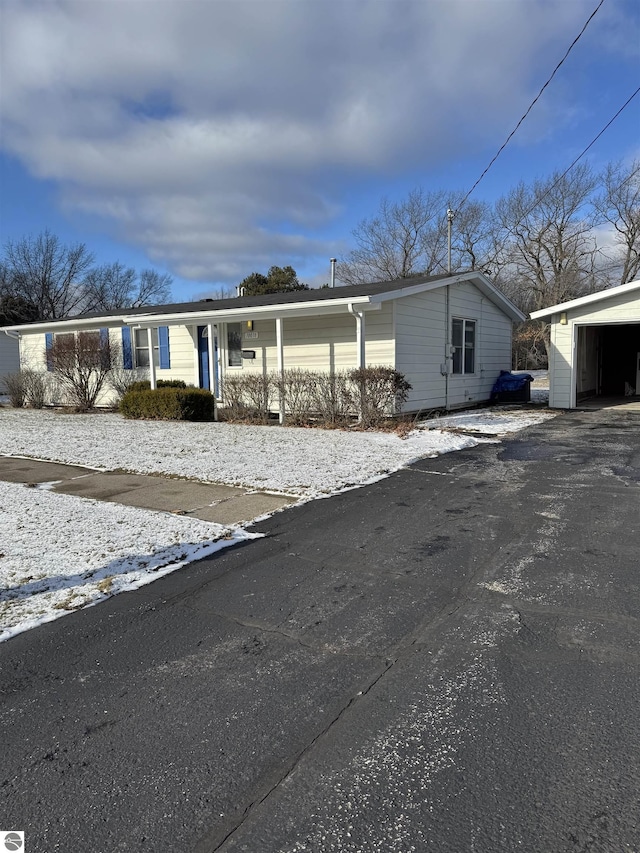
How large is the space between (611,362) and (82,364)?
57.6 ft

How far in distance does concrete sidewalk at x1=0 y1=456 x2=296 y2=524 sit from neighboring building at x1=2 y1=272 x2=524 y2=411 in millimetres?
5932

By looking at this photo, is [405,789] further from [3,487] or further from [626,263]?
[626,263]

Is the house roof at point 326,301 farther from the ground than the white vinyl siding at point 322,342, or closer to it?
farther from the ground

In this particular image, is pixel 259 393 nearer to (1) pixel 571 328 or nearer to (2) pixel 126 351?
(2) pixel 126 351

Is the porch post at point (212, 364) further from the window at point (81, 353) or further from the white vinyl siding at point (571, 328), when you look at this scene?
the white vinyl siding at point (571, 328)

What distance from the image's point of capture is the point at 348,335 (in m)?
13.3

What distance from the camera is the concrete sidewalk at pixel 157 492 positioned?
5551 mm

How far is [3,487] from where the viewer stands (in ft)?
21.3

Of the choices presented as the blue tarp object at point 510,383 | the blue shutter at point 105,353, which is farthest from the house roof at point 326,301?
the blue tarp object at point 510,383

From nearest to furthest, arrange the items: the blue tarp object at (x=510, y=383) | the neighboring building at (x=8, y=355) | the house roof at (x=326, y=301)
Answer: the house roof at (x=326, y=301) → the blue tarp object at (x=510, y=383) → the neighboring building at (x=8, y=355)

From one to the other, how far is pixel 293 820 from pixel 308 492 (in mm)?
4411

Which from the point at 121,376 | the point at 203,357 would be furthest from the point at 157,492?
the point at 121,376

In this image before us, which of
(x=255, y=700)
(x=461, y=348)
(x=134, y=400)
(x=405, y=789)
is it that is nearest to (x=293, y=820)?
(x=405, y=789)

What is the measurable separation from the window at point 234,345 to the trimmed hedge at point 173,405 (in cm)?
236
